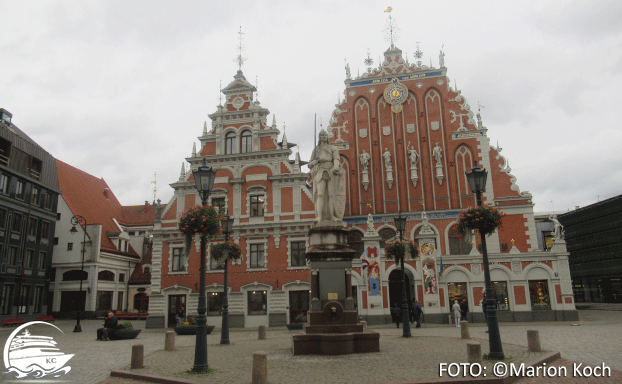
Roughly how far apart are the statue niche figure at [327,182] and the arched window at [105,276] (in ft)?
115

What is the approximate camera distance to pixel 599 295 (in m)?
54.5

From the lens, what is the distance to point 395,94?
37.1 metres

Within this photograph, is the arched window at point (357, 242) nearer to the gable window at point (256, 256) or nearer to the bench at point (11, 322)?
the gable window at point (256, 256)

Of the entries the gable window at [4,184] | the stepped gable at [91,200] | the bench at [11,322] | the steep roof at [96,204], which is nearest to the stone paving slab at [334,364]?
the bench at [11,322]

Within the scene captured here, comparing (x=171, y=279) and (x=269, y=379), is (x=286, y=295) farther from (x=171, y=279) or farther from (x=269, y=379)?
(x=269, y=379)

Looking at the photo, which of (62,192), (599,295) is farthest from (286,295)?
→ (599,295)

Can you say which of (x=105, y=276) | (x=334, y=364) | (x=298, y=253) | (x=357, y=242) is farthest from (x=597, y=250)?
(x=105, y=276)

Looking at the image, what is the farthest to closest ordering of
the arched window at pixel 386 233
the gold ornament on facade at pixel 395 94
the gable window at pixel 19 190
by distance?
the gable window at pixel 19 190
the gold ornament on facade at pixel 395 94
the arched window at pixel 386 233

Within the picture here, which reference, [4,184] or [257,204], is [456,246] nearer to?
[257,204]

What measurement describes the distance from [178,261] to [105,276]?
15256 mm

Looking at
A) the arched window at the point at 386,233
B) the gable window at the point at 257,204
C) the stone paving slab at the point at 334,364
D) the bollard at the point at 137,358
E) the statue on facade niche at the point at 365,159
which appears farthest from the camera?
the statue on facade niche at the point at 365,159

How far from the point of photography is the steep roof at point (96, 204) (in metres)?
45.6

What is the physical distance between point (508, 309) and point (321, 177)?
19.7 meters

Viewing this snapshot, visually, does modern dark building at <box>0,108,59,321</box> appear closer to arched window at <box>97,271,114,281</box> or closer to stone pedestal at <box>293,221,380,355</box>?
arched window at <box>97,271,114,281</box>
